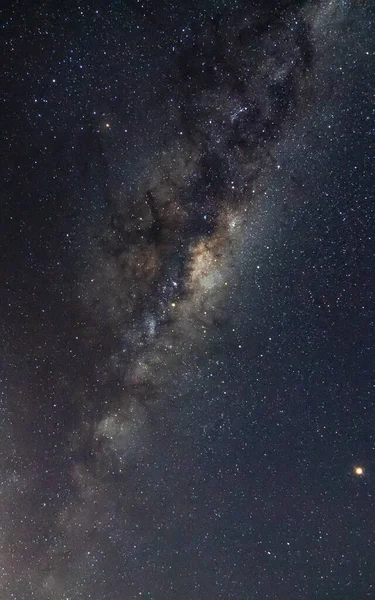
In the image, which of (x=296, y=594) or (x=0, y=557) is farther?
(x=296, y=594)

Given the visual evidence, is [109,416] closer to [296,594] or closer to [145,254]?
[145,254]

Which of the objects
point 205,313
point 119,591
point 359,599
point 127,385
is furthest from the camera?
point 359,599

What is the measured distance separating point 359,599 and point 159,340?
8205 mm

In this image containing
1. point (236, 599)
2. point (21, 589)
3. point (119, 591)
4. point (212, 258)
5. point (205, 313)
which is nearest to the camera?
point (212, 258)

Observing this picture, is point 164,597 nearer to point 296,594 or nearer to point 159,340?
point 296,594

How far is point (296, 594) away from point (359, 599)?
1724 mm

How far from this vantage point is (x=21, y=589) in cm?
583

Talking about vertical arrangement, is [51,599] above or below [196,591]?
above

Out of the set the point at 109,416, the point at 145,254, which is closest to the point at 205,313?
the point at 145,254

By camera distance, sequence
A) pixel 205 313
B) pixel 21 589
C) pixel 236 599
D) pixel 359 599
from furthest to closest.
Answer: pixel 359 599, pixel 236 599, pixel 21 589, pixel 205 313

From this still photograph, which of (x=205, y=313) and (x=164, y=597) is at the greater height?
(x=205, y=313)

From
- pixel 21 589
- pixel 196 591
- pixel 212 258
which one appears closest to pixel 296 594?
pixel 196 591

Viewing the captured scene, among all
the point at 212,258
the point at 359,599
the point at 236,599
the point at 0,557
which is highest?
the point at 212,258

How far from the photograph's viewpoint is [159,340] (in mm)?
5043
